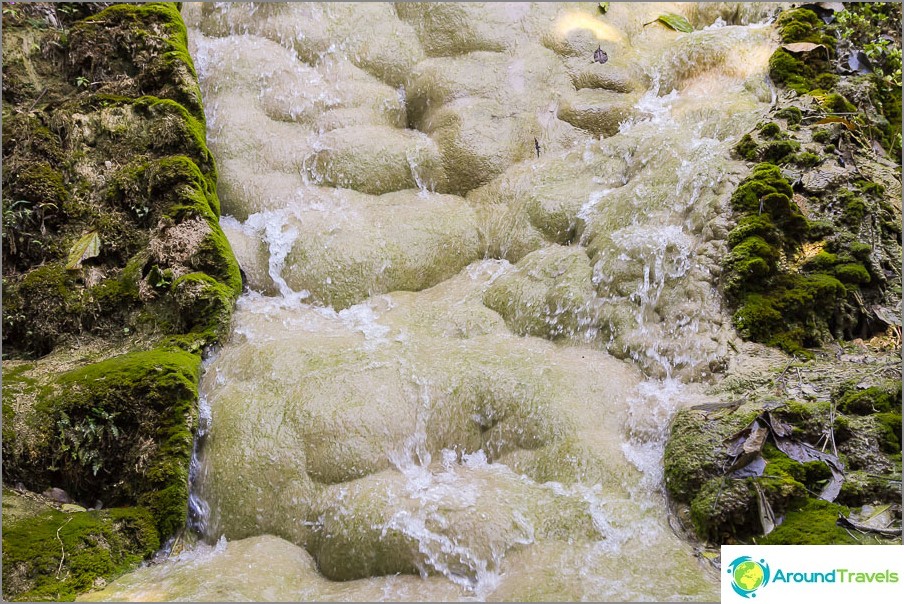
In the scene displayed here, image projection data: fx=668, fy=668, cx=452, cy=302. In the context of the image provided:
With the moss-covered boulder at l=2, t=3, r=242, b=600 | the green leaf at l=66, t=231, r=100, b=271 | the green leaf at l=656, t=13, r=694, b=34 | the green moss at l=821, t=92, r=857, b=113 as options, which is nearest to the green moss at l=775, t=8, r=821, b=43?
the green leaf at l=656, t=13, r=694, b=34

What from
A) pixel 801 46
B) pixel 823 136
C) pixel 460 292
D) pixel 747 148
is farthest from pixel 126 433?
pixel 801 46

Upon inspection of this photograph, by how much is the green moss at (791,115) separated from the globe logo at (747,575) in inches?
164

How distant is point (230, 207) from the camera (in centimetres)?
698

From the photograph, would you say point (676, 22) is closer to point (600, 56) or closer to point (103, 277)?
point (600, 56)

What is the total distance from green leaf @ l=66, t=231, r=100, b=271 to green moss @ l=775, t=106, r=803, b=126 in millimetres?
6216

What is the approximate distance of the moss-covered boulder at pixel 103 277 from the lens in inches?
179

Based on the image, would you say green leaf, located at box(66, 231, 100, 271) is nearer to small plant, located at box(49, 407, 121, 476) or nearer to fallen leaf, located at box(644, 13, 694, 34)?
small plant, located at box(49, 407, 121, 476)

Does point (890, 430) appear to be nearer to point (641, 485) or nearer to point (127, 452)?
point (641, 485)

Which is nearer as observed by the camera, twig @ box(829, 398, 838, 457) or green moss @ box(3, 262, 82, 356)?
twig @ box(829, 398, 838, 457)

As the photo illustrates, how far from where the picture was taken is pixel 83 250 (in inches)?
225

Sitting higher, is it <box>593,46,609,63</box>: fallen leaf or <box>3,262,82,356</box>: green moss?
<box>593,46,609,63</box>: fallen leaf

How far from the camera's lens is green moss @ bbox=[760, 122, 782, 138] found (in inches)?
232

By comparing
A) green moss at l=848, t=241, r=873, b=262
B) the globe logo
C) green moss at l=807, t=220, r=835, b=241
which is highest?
green moss at l=807, t=220, r=835, b=241

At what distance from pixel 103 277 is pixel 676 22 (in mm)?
7296
